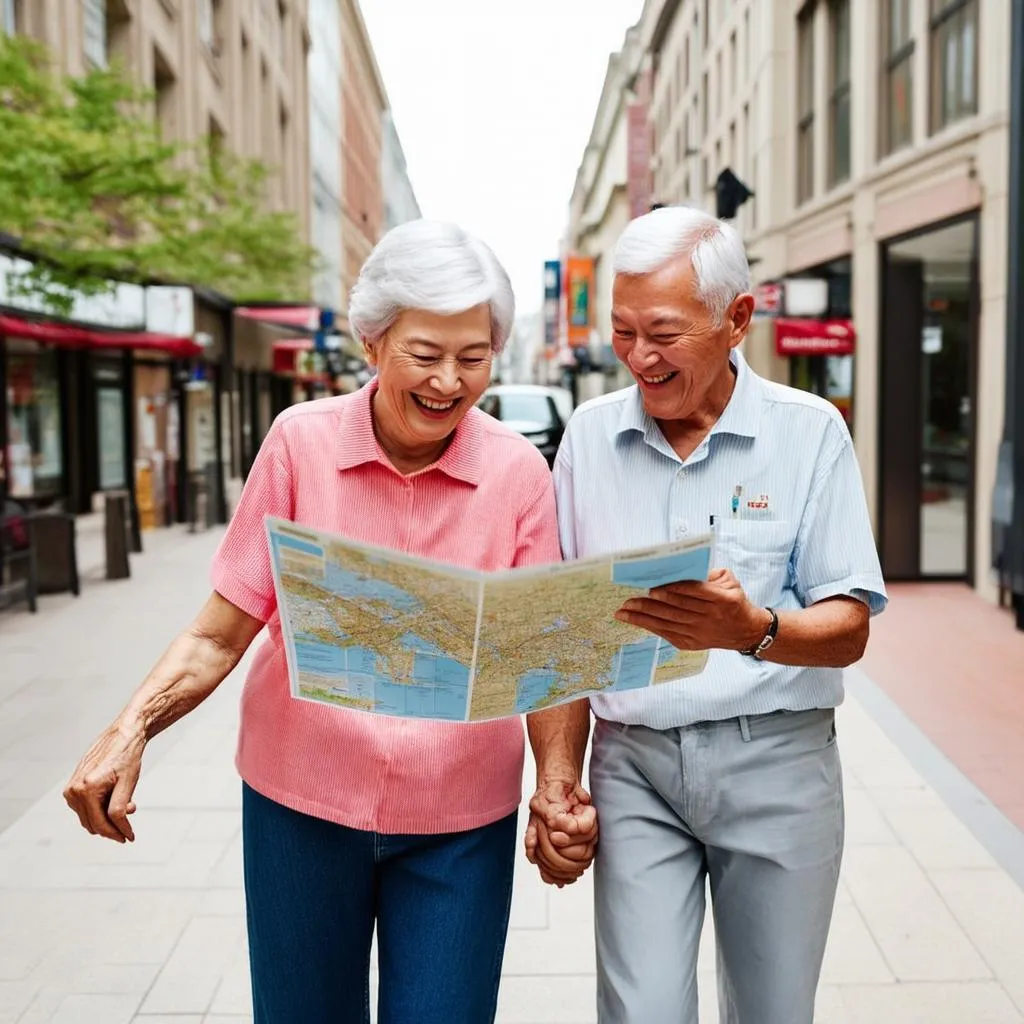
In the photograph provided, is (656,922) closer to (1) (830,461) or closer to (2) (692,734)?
(2) (692,734)

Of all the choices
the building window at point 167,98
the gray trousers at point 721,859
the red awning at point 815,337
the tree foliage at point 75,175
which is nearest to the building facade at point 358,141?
the building window at point 167,98

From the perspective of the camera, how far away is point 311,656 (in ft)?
6.30

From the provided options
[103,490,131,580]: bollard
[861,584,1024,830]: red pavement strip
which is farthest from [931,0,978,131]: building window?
[103,490,131,580]: bollard

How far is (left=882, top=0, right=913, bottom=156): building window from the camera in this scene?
527 inches

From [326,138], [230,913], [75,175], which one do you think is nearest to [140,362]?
[75,175]

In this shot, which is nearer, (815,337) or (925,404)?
(925,404)

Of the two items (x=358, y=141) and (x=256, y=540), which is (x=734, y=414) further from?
(x=358, y=141)

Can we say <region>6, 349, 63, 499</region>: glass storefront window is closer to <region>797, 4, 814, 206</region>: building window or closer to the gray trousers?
<region>797, 4, 814, 206</region>: building window

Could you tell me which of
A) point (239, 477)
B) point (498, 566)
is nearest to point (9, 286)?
point (498, 566)

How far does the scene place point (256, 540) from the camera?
6.80 ft

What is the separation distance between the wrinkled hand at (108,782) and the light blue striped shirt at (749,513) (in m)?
0.84

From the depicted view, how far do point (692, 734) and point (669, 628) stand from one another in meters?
0.37

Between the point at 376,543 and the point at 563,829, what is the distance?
2.00 feet

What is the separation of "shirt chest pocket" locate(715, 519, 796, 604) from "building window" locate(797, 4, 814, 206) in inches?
667
